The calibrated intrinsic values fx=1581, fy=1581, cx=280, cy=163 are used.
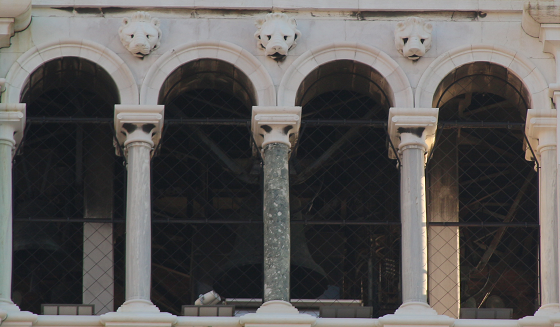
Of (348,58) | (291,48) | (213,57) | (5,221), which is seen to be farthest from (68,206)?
(348,58)

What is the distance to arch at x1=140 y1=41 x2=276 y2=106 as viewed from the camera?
1983cm

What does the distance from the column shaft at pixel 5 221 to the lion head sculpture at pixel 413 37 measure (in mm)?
5054

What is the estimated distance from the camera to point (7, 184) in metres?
19.3

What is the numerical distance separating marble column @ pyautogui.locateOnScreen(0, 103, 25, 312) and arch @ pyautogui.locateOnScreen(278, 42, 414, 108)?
329cm

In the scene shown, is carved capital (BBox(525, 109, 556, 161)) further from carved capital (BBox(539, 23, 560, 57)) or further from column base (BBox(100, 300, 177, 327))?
column base (BBox(100, 300, 177, 327))

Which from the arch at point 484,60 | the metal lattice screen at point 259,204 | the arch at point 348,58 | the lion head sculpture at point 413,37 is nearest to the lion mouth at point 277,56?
the arch at point 348,58

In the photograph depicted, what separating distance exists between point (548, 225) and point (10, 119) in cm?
675

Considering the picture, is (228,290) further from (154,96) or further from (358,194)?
(154,96)

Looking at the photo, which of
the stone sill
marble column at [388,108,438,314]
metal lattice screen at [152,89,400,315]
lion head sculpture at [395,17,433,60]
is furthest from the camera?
metal lattice screen at [152,89,400,315]

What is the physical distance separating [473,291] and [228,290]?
414 cm

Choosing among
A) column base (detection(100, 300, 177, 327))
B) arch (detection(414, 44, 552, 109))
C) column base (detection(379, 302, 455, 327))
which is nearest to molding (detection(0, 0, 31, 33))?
column base (detection(100, 300, 177, 327))

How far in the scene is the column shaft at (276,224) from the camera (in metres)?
19.1

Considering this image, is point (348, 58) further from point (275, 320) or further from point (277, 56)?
point (275, 320)

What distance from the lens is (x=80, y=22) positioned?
66.1 feet
